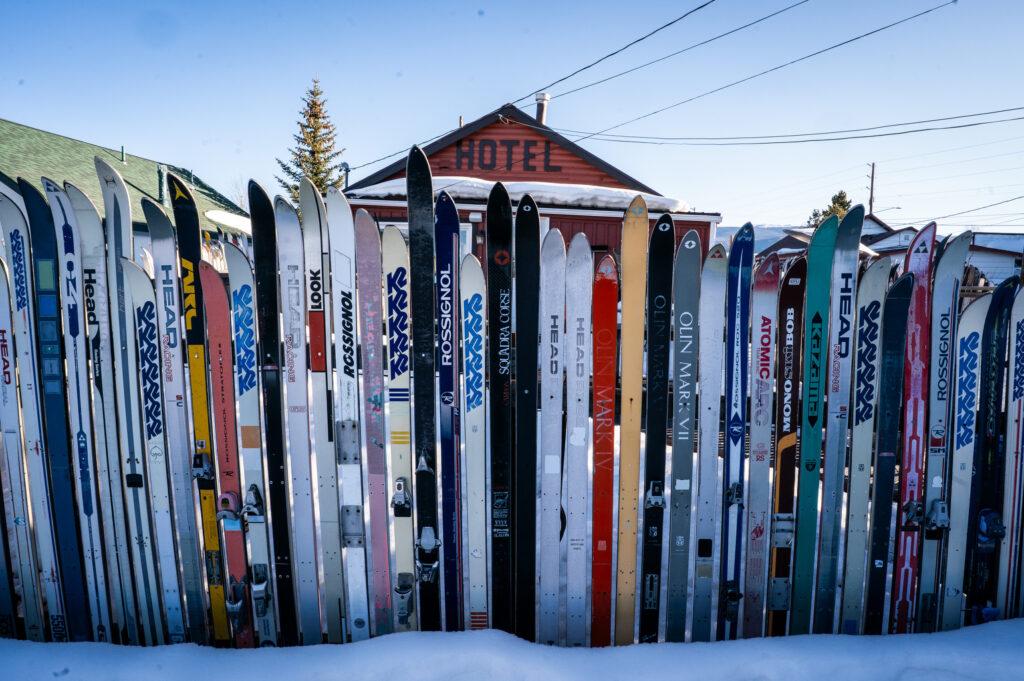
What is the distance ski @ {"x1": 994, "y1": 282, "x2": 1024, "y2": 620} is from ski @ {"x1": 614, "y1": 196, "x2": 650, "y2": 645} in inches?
58.2

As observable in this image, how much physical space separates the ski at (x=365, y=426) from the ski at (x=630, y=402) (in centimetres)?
94

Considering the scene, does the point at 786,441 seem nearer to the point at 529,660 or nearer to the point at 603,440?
the point at 603,440

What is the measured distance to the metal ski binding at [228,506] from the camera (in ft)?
6.88

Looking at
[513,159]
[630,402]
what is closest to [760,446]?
[630,402]

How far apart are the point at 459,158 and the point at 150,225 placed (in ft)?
38.3

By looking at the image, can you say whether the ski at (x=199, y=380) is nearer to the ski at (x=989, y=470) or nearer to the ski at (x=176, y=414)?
the ski at (x=176, y=414)

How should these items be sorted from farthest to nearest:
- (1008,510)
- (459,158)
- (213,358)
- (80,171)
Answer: (80,171) < (459,158) < (1008,510) < (213,358)

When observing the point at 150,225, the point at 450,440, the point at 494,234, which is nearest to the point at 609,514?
the point at 450,440

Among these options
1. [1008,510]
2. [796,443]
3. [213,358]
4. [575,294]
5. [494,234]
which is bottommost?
[1008,510]

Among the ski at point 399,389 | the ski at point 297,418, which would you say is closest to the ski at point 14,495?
the ski at point 297,418

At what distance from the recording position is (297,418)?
6.81 ft

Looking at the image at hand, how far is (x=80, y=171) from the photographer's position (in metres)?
15.5

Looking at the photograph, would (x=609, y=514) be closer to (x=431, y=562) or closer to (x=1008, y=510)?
(x=431, y=562)

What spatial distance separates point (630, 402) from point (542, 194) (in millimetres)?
8143
